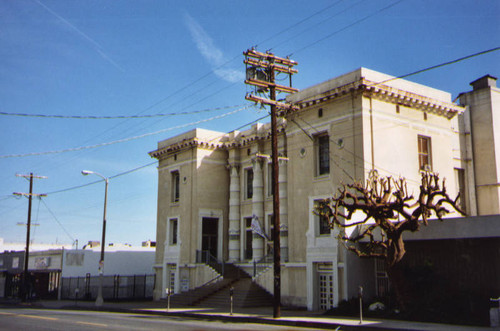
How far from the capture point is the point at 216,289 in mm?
32594

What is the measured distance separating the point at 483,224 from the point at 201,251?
2099 cm

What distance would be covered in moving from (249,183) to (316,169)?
928 centimetres

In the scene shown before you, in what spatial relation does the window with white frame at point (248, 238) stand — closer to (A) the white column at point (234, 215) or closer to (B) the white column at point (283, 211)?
(A) the white column at point (234, 215)

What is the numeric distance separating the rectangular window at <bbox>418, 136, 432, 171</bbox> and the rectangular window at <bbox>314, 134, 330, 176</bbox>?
5.20 meters

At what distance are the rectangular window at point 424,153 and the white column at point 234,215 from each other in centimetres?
1361

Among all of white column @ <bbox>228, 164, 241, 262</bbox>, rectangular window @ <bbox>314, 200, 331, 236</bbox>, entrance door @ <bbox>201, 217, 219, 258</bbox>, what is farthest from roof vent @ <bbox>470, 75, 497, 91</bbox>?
entrance door @ <bbox>201, 217, 219, 258</bbox>

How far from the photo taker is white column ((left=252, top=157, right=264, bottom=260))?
33594 millimetres

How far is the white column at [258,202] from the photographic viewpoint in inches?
1323

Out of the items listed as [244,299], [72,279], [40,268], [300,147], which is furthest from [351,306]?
[40,268]

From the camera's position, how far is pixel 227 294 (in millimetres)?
31422

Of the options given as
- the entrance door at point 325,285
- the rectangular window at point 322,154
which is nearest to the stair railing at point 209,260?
the entrance door at point 325,285

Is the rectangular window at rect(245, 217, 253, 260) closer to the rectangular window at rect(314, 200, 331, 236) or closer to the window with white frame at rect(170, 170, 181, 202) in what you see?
the window with white frame at rect(170, 170, 181, 202)

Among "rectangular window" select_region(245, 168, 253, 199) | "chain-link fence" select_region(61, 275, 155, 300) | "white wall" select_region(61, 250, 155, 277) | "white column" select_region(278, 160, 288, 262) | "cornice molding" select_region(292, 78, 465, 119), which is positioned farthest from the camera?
"white wall" select_region(61, 250, 155, 277)

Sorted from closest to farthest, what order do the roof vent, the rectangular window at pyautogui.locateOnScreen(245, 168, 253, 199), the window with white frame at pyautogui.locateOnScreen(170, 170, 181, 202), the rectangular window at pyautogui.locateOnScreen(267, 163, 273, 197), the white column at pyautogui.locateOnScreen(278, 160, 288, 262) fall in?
1. the white column at pyautogui.locateOnScreen(278, 160, 288, 262)
2. the roof vent
3. the rectangular window at pyautogui.locateOnScreen(267, 163, 273, 197)
4. the rectangular window at pyautogui.locateOnScreen(245, 168, 253, 199)
5. the window with white frame at pyautogui.locateOnScreen(170, 170, 181, 202)
